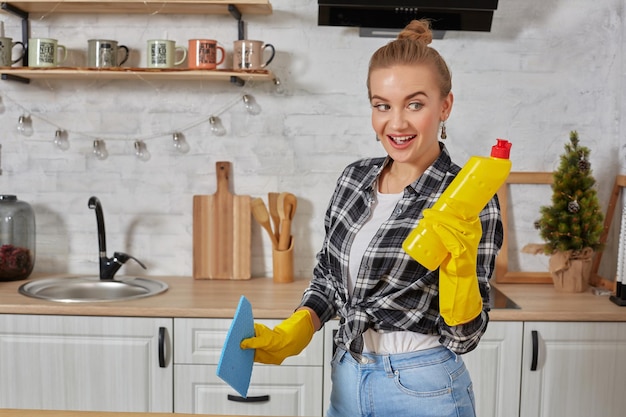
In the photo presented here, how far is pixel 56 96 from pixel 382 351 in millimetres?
1952

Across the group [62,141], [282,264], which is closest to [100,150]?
[62,141]

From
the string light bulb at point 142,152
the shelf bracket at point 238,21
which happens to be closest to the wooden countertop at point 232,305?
the string light bulb at point 142,152

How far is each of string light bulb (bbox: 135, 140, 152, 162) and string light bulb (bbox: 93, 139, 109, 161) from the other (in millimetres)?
124

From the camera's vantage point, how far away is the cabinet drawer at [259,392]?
8.30ft

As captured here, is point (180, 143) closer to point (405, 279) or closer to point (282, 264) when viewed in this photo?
A: point (282, 264)

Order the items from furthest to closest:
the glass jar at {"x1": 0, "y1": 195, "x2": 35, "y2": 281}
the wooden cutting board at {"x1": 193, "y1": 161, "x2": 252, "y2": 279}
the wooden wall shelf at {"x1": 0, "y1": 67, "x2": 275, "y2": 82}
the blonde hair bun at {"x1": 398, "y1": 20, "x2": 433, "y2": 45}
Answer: the wooden cutting board at {"x1": 193, "y1": 161, "x2": 252, "y2": 279}
the glass jar at {"x1": 0, "y1": 195, "x2": 35, "y2": 281}
the wooden wall shelf at {"x1": 0, "y1": 67, "x2": 275, "y2": 82}
the blonde hair bun at {"x1": 398, "y1": 20, "x2": 433, "y2": 45}

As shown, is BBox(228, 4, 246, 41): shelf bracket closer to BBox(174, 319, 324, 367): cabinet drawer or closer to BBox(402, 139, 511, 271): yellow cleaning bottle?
BBox(174, 319, 324, 367): cabinet drawer

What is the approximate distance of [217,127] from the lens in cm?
300

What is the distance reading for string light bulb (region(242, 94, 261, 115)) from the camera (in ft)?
9.78

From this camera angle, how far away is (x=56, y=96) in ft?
9.93

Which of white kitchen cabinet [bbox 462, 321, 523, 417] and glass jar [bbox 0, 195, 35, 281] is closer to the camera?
white kitchen cabinet [bbox 462, 321, 523, 417]

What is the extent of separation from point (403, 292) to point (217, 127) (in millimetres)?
1600

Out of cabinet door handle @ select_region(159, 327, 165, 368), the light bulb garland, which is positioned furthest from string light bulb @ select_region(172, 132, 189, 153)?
cabinet door handle @ select_region(159, 327, 165, 368)

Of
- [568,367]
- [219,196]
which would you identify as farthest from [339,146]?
[568,367]
